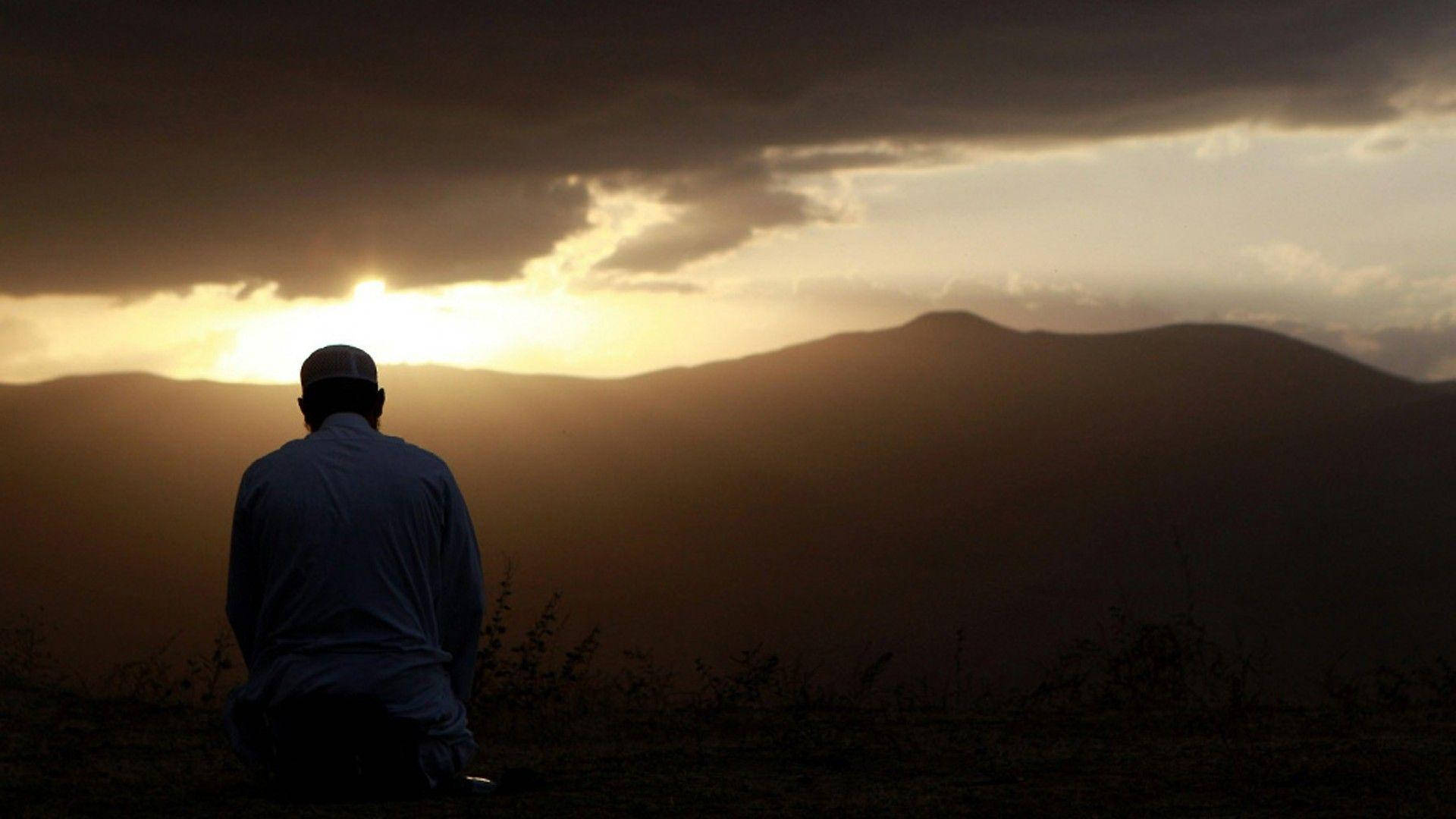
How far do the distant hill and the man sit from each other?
13205 millimetres

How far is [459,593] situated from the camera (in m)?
4.46

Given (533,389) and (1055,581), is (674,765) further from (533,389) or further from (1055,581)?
(533,389)

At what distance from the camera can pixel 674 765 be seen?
591 cm

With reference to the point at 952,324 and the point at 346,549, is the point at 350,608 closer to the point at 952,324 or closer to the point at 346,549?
the point at 346,549

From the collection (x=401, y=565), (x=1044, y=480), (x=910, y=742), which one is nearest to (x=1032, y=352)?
(x=1044, y=480)

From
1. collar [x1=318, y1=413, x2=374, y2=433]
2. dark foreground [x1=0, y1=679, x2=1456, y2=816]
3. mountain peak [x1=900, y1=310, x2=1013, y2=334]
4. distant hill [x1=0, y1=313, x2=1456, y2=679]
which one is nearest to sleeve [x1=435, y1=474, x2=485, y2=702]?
collar [x1=318, y1=413, x2=374, y2=433]

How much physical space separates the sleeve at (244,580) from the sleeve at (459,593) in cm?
56

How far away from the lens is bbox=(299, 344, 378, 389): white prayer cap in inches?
178

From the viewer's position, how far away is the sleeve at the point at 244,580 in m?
4.28

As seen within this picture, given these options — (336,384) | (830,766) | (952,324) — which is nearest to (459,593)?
(336,384)

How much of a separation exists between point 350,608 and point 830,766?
259 cm

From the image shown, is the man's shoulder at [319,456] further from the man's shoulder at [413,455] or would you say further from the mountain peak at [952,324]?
the mountain peak at [952,324]

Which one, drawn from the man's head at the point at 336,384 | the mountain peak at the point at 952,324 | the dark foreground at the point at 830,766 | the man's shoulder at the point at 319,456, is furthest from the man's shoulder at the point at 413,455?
the mountain peak at the point at 952,324

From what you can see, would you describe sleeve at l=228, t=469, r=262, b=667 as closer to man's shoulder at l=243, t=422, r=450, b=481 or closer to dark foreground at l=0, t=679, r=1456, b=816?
man's shoulder at l=243, t=422, r=450, b=481
